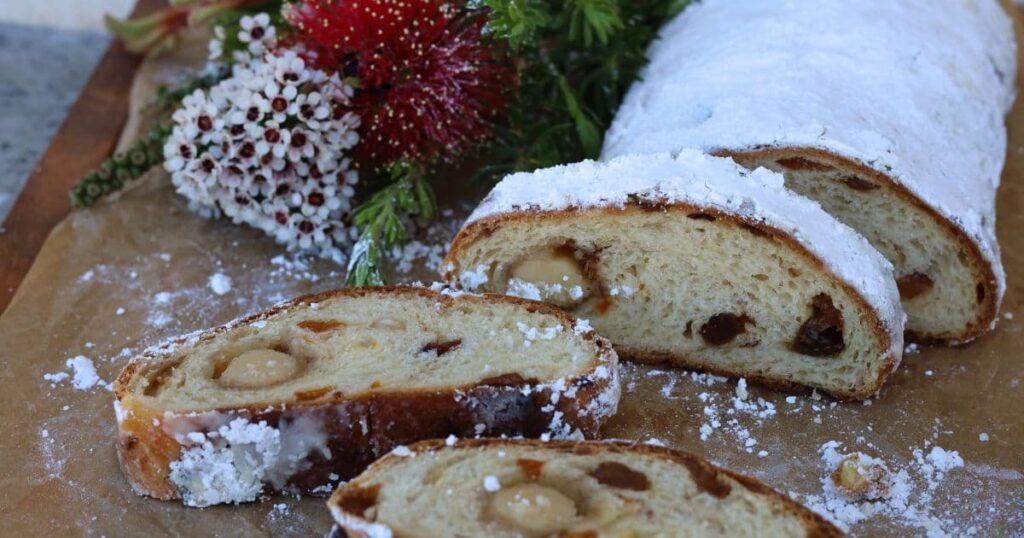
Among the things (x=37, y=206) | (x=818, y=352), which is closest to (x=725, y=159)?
(x=818, y=352)

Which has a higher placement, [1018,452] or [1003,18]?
[1003,18]

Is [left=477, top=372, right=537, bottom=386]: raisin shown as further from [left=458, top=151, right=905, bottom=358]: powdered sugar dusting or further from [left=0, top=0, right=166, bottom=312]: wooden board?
[left=0, top=0, right=166, bottom=312]: wooden board

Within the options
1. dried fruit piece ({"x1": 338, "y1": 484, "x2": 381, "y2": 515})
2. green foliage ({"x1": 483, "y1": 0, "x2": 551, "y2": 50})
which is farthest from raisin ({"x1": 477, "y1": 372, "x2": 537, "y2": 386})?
green foliage ({"x1": 483, "y1": 0, "x2": 551, "y2": 50})

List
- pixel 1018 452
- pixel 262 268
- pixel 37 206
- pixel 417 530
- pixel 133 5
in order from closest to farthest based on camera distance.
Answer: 1. pixel 417 530
2. pixel 1018 452
3. pixel 262 268
4. pixel 37 206
5. pixel 133 5

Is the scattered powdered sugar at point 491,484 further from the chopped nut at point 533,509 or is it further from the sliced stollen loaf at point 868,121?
the sliced stollen loaf at point 868,121

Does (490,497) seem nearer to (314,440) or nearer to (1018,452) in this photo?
(314,440)

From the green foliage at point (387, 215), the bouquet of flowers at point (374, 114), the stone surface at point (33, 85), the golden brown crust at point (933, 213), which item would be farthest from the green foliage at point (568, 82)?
the stone surface at point (33, 85)
